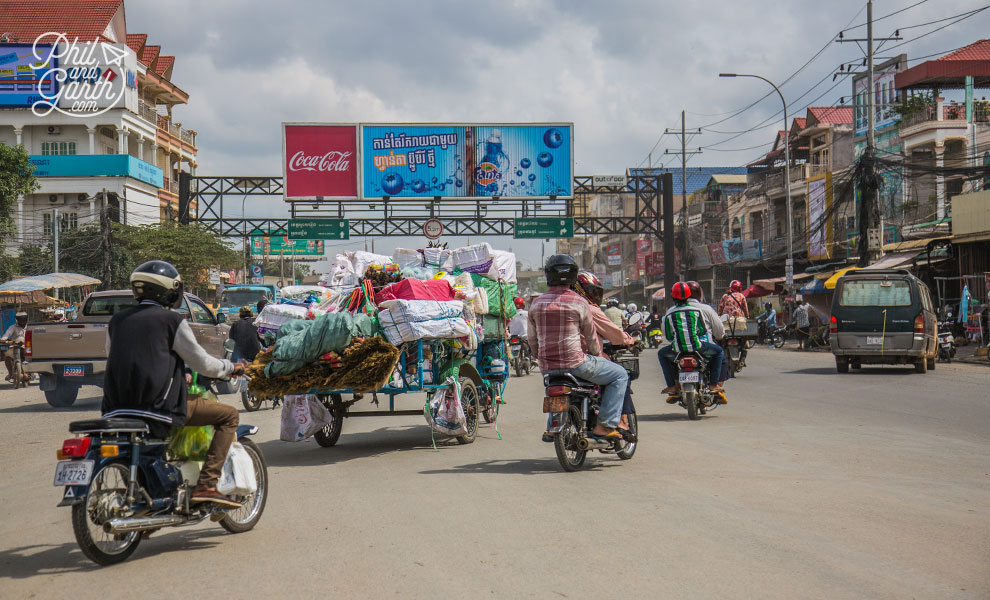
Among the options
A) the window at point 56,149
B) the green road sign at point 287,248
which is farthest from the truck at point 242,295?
the green road sign at point 287,248

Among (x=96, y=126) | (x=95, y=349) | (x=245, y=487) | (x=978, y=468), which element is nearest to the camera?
(x=245, y=487)

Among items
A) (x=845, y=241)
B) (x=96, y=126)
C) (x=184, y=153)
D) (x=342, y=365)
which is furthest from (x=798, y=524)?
(x=184, y=153)

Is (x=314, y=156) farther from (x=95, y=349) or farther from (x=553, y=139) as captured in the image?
(x=95, y=349)

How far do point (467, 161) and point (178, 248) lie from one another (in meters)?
21.0

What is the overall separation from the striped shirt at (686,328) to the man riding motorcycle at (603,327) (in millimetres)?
3316

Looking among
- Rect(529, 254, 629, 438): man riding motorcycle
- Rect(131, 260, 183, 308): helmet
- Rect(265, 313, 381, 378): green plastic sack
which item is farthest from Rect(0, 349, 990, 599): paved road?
Rect(131, 260, 183, 308): helmet

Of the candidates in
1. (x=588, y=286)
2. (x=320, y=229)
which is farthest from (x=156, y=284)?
(x=320, y=229)

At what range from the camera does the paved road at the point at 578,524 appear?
476cm

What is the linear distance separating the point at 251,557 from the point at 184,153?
72552mm

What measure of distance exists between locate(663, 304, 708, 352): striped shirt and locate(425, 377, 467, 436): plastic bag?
359cm

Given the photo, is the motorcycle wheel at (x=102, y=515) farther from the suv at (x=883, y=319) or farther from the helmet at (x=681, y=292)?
the suv at (x=883, y=319)

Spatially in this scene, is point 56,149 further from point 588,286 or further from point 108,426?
point 108,426

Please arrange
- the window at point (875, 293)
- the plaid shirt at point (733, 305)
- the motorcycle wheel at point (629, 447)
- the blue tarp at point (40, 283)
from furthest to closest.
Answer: the blue tarp at point (40, 283), the window at point (875, 293), the plaid shirt at point (733, 305), the motorcycle wheel at point (629, 447)

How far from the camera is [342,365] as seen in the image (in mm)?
9094
